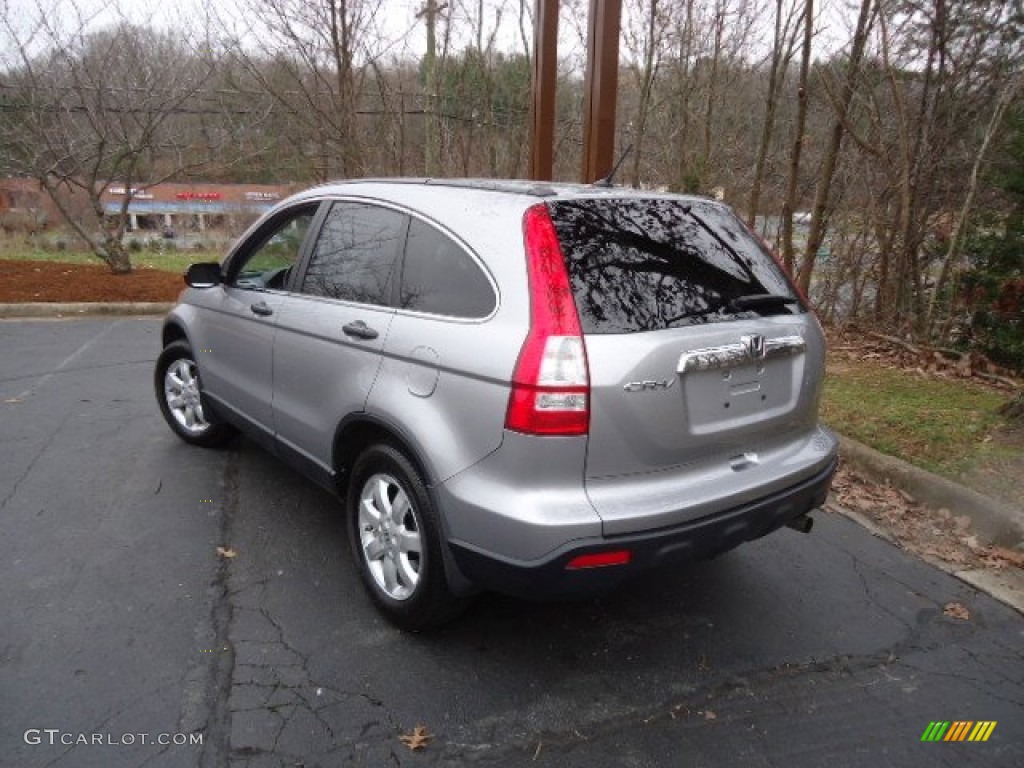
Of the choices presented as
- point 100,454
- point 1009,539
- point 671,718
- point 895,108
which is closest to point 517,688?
point 671,718

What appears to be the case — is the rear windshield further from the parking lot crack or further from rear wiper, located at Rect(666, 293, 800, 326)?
the parking lot crack

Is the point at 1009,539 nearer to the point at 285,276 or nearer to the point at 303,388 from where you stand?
the point at 303,388

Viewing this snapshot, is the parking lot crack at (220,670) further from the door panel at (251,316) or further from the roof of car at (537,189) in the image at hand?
the roof of car at (537,189)

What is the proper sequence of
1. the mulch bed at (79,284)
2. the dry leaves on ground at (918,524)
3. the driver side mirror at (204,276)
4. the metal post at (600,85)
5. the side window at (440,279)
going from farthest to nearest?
the mulch bed at (79,284)
the metal post at (600,85)
the driver side mirror at (204,276)
the dry leaves on ground at (918,524)
the side window at (440,279)

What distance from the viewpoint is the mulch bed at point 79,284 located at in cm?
1012

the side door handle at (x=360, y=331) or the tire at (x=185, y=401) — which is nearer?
the side door handle at (x=360, y=331)

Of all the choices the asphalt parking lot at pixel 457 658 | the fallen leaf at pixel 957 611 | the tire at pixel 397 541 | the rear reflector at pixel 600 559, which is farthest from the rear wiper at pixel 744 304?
the fallen leaf at pixel 957 611

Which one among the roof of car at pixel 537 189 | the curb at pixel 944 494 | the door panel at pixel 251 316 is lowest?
the curb at pixel 944 494

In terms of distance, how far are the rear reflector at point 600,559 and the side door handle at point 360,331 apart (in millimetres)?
1194

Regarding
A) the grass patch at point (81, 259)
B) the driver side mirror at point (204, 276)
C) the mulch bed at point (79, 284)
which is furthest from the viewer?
the grass patch at point (81, 259)

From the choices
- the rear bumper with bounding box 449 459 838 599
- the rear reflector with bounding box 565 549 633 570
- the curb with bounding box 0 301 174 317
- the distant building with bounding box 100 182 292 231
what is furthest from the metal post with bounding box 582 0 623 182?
the distant building with bounding box 100 182 292 231

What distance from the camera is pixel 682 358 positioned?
2.33 metres

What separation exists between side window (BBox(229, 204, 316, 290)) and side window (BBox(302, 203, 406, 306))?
0.84ft

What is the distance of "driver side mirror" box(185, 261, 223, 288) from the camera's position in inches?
159
